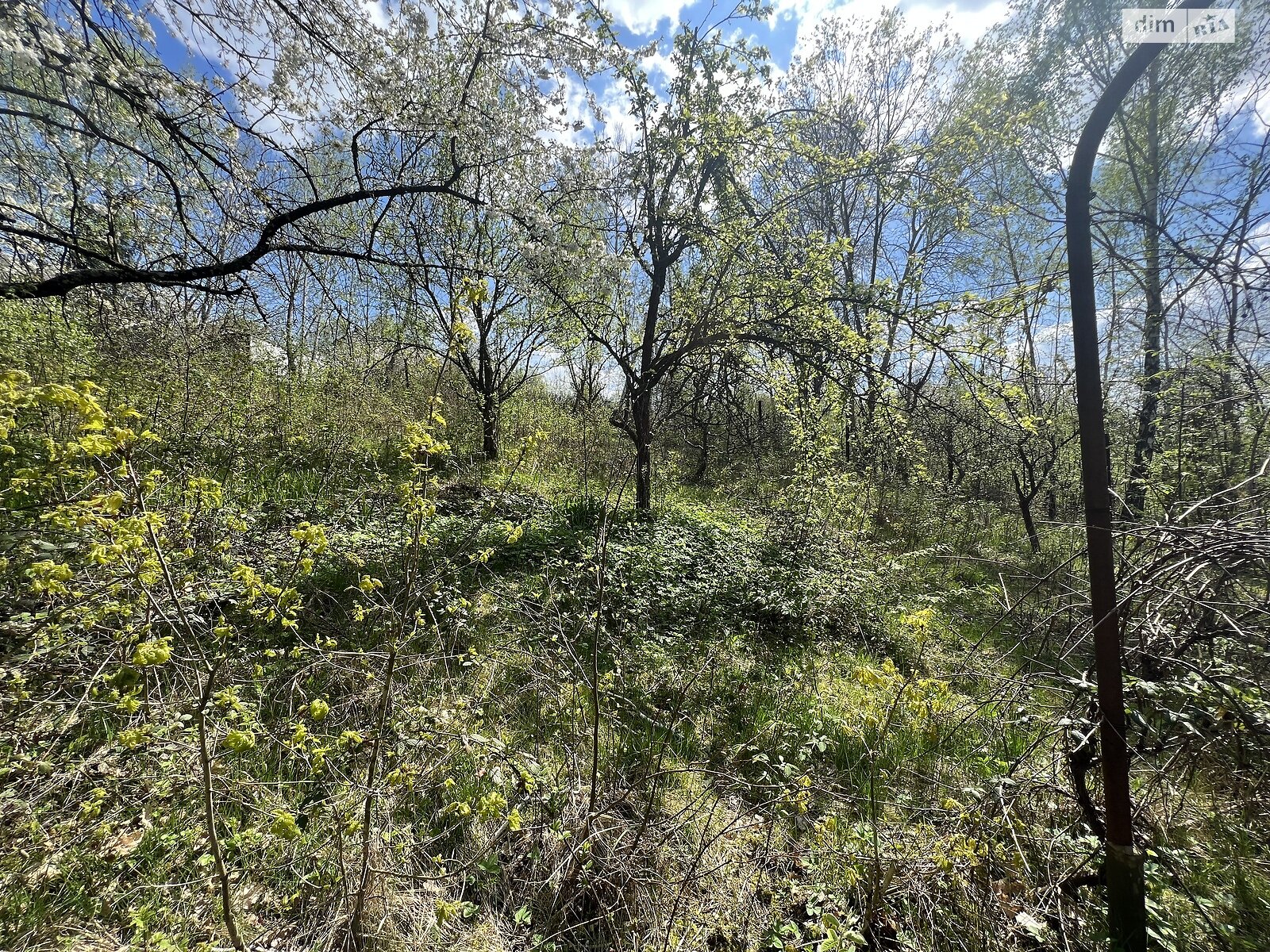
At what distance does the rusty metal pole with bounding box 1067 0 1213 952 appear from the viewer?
1521 millimetres

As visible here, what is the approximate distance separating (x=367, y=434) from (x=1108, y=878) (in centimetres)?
800

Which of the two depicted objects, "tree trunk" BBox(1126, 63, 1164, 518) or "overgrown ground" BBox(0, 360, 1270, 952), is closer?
"overgrown ground" BBox(0, 360, 1270, 952)

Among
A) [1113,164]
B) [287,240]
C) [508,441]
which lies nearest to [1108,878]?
[287,240]

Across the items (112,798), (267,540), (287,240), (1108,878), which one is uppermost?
(287,240)

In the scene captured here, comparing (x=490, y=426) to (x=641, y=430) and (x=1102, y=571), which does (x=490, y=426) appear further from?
(x=1102, y=571)

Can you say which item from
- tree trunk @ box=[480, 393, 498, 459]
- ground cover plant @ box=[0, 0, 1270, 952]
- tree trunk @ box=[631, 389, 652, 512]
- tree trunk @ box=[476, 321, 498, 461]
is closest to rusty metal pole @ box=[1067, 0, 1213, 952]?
ground cover plant @ box=[0, 0, 1270, 952]

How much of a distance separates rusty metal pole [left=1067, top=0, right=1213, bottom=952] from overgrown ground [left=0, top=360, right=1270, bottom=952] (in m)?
0.14

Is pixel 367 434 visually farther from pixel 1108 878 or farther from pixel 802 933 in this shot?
pixel 1108 878

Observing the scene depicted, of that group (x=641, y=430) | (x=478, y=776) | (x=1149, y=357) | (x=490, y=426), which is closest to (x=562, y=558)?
(x=641, y=430)

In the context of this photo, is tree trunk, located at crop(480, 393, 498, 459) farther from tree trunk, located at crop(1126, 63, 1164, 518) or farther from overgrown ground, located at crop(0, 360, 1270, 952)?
tree trunk, located at crop(1126, 63, 1164, 518)

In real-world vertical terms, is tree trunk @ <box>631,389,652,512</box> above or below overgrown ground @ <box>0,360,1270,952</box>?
above

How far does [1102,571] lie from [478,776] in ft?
9.18

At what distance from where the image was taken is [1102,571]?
1543 millimetres

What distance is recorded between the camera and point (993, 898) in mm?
1951
